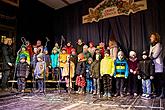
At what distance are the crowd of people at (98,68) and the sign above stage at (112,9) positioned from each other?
92 cm

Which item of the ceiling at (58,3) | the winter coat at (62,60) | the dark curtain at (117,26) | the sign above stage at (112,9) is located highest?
the ceiling at (58,3)

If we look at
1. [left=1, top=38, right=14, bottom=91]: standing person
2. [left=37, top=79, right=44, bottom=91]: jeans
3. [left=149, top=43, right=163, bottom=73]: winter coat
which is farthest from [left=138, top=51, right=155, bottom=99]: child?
[left=1, top=38, right=14, bottom=91]: standing person

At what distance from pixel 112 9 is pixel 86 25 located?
1.07 m

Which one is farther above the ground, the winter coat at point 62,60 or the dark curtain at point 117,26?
the dark curtain at point 117,26

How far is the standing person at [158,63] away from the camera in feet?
14.4

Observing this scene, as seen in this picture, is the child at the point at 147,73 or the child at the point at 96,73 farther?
the child at the point at 96,73

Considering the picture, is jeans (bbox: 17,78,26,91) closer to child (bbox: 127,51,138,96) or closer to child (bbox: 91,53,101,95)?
child (bbox: 91,53,101,95)

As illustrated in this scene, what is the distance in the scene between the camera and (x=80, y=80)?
17.5 ft

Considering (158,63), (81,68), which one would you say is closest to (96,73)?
(81,68)

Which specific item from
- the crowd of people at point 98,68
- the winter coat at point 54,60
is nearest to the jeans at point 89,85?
the crowd of people at point 98,68

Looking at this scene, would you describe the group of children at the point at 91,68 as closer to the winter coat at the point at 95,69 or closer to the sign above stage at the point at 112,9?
the winter coat at the point at 95,69

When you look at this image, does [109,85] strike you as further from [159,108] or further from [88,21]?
[88,21]

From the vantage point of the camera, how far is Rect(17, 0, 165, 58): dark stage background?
5191 mm

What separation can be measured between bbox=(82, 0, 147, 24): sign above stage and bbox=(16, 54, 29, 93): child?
2.46 m
